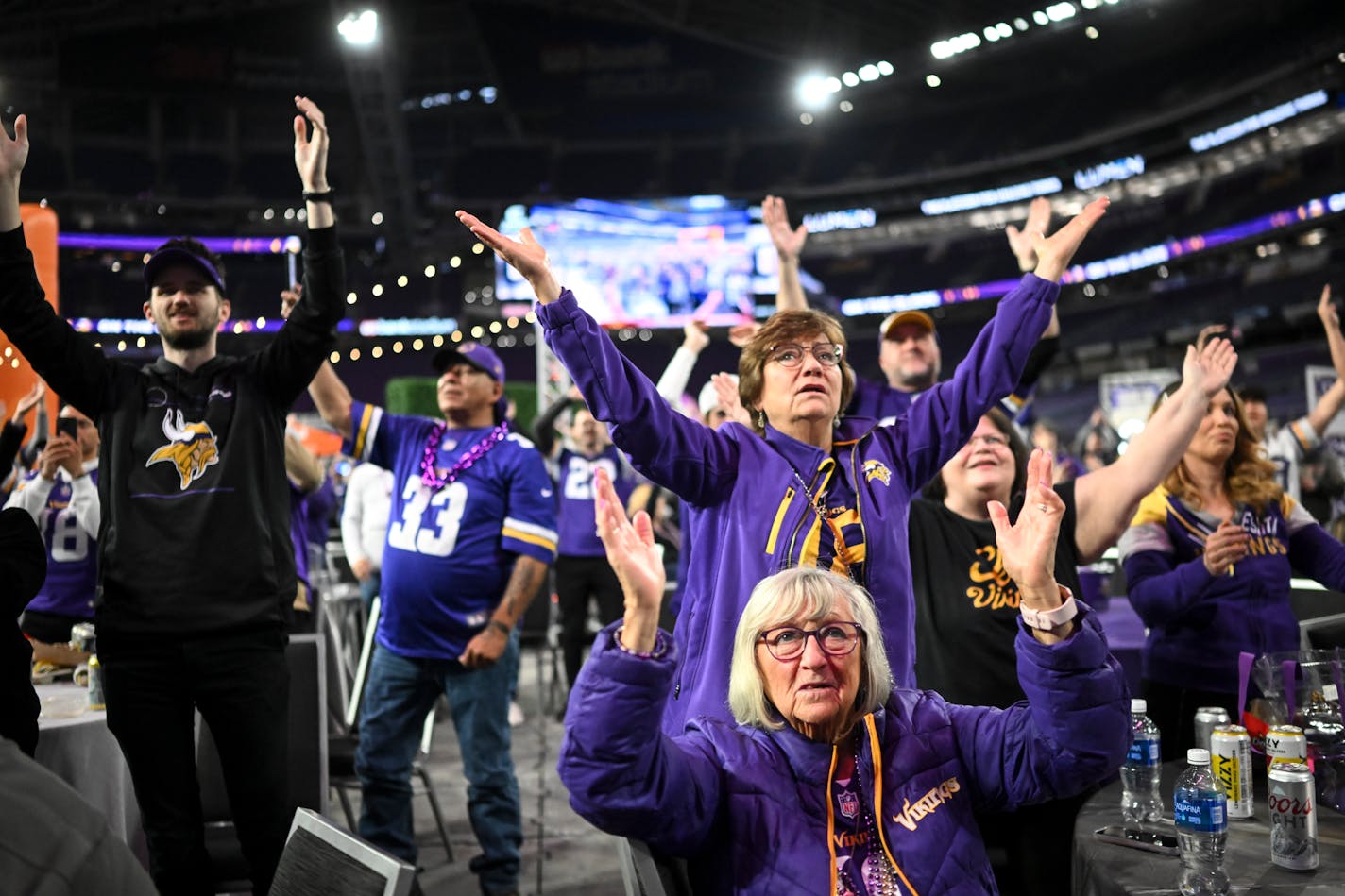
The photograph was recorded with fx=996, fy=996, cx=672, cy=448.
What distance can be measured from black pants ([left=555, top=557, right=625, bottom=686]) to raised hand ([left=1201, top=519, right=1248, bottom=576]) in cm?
427

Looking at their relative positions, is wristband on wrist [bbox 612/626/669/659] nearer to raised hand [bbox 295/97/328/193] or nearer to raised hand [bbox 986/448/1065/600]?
raised hand [bbox 986/448/1065/600]

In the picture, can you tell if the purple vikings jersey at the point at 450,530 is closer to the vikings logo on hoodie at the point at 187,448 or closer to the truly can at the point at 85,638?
the truly can at the point at 85,638

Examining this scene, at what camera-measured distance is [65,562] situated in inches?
148

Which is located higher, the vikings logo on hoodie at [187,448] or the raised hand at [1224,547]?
the vikings logo on hoodie at [187,448]

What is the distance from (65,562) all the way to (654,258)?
682 inches

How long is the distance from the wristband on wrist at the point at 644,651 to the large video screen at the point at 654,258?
17946 mm

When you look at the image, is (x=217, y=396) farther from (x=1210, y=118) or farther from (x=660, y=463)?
(x=1210, y=118)

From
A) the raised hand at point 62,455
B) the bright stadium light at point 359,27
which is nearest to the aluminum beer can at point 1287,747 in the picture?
the raised hand at point 62,455

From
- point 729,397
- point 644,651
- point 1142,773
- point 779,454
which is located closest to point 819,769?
point 644,651

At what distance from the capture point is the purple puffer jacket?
141 cm

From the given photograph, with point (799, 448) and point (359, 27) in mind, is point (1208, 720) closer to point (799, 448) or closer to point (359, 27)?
point (799, 448)

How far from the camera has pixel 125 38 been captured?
22531mm

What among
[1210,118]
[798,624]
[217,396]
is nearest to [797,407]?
[798,624]

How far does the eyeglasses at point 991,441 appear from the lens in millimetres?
2783
